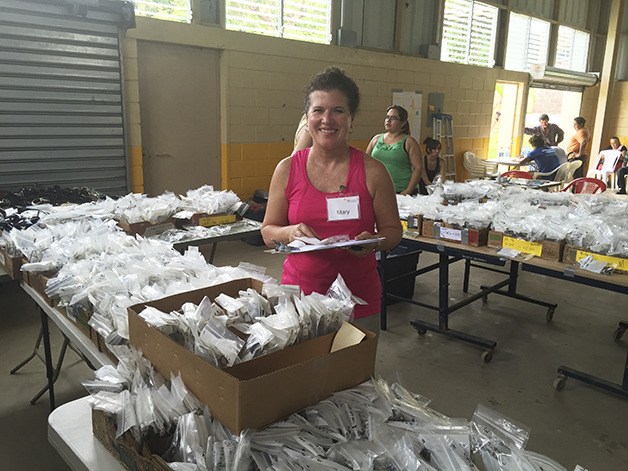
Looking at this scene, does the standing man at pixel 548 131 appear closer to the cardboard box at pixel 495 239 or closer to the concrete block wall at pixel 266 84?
the concrete block wall at pixel 266 84

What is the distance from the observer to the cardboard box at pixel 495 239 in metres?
3.11

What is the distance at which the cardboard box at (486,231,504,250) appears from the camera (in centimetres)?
311

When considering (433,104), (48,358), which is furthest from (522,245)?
(433,104)

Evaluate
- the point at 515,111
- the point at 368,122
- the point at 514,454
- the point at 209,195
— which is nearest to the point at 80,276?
the point at 514,454

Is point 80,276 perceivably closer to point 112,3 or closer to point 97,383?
point 97,383

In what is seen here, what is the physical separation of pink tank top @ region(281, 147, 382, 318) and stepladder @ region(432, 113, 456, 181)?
7.57 meters

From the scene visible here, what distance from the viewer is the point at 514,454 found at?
996mm

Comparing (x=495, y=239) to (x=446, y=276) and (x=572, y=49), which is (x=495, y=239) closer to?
(x=446, y=276)

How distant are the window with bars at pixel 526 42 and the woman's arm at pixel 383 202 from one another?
32.8ft

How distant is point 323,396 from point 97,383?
519 millimetres

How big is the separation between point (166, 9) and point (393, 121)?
3.05 metres

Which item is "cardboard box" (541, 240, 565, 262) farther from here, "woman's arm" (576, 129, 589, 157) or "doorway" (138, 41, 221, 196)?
"woman's arm" (576, 129, 589, 157)

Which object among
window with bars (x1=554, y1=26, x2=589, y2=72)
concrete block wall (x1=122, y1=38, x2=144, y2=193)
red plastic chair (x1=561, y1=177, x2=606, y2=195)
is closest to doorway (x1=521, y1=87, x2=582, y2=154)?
window with bars (x1=554, y1=26, x2=589, y2=72)

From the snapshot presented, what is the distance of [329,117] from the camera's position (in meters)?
1.79
